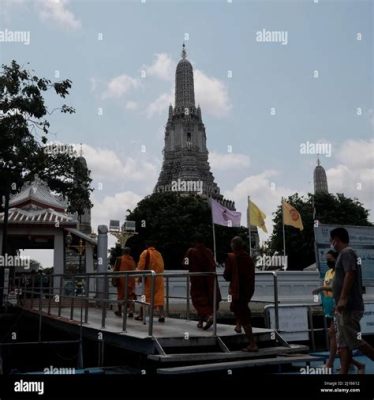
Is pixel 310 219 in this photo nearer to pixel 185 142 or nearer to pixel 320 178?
pixel 185 142

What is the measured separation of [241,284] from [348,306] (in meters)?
1.71

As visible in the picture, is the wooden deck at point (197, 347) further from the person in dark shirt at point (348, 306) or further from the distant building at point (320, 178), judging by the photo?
the distant building at point (320, 178)

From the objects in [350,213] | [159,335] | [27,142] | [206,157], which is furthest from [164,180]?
[159,335]

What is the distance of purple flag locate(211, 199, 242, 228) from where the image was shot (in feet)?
83.8

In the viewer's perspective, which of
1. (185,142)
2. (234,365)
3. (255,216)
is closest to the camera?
(234,365)

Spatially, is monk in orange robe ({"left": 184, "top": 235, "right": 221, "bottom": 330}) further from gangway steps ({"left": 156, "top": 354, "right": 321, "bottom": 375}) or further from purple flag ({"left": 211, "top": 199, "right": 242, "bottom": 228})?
purple flag ({"left": 211, "top": 199, "right": 242, "bottom": 228})

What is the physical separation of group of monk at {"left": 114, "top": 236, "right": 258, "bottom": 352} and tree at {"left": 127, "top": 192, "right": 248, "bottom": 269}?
33121 millimetres

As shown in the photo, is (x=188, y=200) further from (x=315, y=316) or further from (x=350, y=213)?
(x=315, y=316)

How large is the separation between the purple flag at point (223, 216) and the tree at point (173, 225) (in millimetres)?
16581

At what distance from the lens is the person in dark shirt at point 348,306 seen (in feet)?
18.1

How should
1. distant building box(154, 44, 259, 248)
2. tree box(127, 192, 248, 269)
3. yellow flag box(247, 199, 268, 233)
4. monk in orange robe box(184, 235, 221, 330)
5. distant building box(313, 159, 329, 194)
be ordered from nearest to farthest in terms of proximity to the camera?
1. monk in orange robe box(184, 235, 221, 330)
2. yellow flag box(247, 199, 268, 233)
3. tree box(127, 192, 248, 269)
4. distant building box(154, 44, 259, 248)
5. distant building box(313, 159, 329, 194)

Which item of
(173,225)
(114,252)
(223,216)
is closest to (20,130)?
(223,216)

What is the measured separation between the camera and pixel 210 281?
26.3ft

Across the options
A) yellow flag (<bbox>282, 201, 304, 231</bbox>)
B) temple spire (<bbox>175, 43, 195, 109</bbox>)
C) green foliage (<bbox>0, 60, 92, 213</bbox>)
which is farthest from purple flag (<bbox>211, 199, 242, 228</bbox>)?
temple spire (<bbox>175, 43, 195, 109</bbox>)
